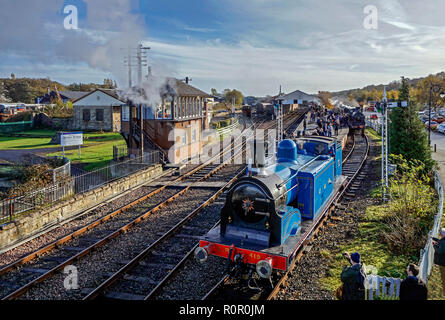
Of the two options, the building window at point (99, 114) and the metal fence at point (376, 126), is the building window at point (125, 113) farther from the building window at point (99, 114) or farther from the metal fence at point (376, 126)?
the metal fence at point (376, 126)

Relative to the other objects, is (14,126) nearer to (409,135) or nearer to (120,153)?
(120,153)

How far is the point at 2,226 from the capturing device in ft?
35.6

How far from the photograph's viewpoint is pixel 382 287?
7.64 meters

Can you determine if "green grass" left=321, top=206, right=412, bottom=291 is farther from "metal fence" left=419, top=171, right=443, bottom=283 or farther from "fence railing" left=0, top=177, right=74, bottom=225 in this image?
"fence railing" left=0, top=177, right=74, bottom=225

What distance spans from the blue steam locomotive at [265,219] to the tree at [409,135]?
1238 centimetres

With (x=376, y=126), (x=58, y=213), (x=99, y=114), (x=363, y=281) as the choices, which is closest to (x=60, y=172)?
(x=58, y=213)

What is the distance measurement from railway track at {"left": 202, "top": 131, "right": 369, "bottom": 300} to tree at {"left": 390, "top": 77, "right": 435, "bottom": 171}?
2.45m

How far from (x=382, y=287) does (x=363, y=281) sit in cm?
140

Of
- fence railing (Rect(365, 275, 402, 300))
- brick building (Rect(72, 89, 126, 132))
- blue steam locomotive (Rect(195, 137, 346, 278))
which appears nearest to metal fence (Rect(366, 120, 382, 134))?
blue steam locomotive (Rect(195, 137, 346, 278))

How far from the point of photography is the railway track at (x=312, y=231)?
775 cm

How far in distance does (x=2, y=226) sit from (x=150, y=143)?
13.2 metres

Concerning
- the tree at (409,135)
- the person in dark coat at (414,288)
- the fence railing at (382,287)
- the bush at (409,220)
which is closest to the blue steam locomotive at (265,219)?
the fence railing at (382,287)

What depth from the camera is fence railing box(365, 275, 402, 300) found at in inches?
295
